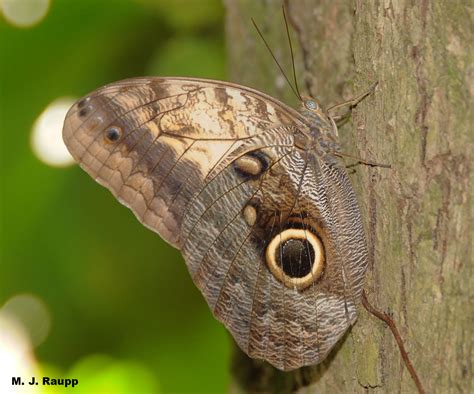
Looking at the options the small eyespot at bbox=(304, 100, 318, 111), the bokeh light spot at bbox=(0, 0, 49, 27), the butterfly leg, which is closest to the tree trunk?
the butterfly leg

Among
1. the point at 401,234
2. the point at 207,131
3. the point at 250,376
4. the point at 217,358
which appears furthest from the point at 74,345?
the point at 401,234

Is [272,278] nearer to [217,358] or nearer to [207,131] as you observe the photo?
[207,131]

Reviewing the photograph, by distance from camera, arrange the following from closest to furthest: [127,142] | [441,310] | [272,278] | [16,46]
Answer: [441,310], [272,278], [127,142], [16,46]

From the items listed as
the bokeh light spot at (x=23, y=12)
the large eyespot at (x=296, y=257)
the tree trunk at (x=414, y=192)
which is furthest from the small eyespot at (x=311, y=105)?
the bokeh light spot at (x=23, y=12)

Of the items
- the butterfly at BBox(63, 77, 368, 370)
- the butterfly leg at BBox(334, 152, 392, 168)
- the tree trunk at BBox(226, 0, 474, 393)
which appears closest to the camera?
the tree trunk at BBox(226, 0, 474, 393)

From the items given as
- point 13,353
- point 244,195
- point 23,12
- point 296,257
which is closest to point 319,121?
point 244,195

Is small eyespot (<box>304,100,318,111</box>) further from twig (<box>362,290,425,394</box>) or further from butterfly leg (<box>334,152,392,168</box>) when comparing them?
twig (<box>362,290,425,394</box>)
